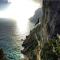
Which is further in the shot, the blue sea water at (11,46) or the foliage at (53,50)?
the blue sea water at (11,46)

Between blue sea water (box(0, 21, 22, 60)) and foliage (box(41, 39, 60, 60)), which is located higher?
foliage (box(41, 39, 60, 60))

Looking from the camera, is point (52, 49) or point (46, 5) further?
point (46, 5)

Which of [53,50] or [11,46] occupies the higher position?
[53,50]

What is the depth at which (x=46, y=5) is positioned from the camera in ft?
188

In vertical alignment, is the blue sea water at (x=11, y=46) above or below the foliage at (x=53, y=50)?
below

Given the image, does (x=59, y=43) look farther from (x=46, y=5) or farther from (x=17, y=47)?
(x=17, y=47)

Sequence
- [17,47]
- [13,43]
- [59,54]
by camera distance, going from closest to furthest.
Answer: [59,54]
[17,47]
[13,43]

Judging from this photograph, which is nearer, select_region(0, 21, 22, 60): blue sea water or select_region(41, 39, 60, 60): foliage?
select_region(41, 39, 60, 60): foliage

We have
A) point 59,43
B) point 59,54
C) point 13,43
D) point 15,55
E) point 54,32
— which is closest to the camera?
point 59,54

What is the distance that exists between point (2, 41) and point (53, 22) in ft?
124

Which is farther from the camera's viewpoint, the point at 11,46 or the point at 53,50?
the point at 11,46

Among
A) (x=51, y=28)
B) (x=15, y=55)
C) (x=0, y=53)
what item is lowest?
(x=15, y=55)

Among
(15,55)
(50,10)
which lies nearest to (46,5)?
(50,10)

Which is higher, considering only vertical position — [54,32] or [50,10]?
[50,10]
